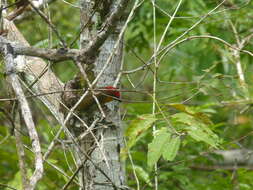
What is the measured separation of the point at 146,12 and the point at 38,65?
1947 mm

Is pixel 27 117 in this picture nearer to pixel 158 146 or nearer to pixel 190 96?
pixel 158 146

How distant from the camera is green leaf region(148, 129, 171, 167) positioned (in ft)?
5.36

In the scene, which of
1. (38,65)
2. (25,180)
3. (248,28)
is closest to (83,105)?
(38,65)

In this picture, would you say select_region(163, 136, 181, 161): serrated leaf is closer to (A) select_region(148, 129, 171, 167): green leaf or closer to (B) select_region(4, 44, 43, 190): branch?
(A) select_region(148, 129, 171, 167): green leaf

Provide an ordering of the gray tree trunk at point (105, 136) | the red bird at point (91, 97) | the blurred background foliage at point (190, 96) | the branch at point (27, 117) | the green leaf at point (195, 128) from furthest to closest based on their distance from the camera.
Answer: the blurred background foliage at point (190, 96), the gray tree trunk at point (105, 136), the red bird at point (91, 97), the green leaf at point (195, 128), the branch at point (27, 117)

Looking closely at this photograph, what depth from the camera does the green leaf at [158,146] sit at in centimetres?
163

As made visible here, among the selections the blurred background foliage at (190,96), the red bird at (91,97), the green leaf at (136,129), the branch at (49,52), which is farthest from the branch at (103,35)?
the blurred background foliage at (190,96)

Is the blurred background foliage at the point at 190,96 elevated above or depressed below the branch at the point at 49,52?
below

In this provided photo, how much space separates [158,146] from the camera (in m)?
1.67

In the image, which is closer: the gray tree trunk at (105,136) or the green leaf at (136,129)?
the green leaf at (136,129)

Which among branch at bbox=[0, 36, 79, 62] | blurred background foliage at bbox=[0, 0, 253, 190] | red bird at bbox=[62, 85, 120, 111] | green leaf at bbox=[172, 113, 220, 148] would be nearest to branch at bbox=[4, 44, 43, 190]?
branch at bbox=[0, 36, 79, 62]

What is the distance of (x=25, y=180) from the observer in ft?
4.44

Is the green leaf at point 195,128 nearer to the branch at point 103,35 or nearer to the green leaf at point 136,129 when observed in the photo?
the green leaf at point 136,129

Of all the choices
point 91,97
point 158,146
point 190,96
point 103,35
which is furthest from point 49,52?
point 190,96
